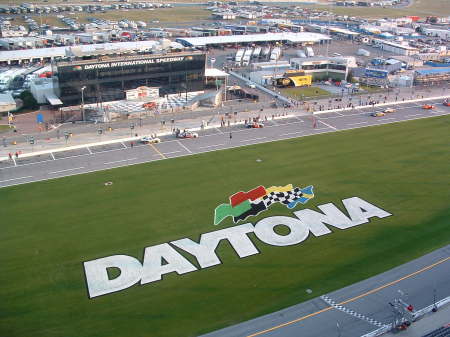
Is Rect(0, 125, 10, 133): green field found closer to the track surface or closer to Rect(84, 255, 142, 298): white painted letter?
the track surface

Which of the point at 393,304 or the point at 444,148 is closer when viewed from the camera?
the point at 393,304

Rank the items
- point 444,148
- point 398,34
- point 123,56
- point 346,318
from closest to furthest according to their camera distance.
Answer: point 346,318 < point 444,148 < point 123,56 < point 398,34

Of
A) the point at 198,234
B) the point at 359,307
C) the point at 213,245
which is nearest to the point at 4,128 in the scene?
the point at 198,234

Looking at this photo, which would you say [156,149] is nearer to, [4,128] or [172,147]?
[172,147]

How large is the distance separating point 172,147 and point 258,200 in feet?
60.6

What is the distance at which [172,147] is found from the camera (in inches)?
2379

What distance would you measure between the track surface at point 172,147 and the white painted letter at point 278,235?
1941 cm

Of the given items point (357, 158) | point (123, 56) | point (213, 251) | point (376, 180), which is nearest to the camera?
point (213, 251)

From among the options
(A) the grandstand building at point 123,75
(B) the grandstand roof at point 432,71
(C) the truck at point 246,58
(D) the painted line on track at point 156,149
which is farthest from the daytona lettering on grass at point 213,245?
(C) the truck at point 246,58

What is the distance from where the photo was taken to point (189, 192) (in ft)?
157

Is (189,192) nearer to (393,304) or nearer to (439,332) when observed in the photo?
(393,304)

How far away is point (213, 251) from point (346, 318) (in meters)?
12.0

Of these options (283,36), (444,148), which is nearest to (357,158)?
(444,148)

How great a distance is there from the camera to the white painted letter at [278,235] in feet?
129
